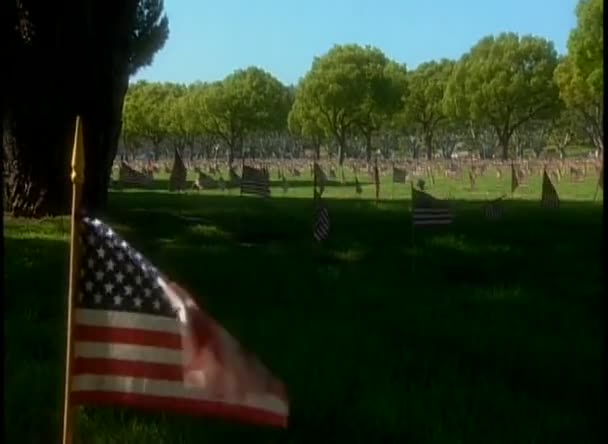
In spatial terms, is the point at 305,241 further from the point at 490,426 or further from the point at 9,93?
the point at 490,426

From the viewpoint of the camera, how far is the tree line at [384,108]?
3253 inches

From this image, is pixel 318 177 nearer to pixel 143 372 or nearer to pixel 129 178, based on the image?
pixel 129 178

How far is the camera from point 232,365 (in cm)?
382

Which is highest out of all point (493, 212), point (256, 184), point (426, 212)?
point (256, 184)

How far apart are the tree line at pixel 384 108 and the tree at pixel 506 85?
0.06 m

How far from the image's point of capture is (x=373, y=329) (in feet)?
27.7

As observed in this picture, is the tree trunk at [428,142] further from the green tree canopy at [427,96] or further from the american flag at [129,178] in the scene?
the american flag at [129,178]

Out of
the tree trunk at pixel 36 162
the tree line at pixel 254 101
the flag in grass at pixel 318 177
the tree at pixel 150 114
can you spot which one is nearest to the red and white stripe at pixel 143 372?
the tree line at pixel 254 101

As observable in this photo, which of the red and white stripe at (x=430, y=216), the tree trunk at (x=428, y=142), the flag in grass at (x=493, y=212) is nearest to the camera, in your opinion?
the red and white stripe at (x=430, y=216)

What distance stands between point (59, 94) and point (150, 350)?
13588 mm

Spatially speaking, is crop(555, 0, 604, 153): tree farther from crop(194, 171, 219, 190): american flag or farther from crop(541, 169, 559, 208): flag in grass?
crop(541, 169, 559, 208): flag in grass

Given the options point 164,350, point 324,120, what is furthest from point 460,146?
point 164,350

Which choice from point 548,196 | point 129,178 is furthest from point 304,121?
point 548,196

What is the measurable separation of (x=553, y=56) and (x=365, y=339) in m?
77.8
